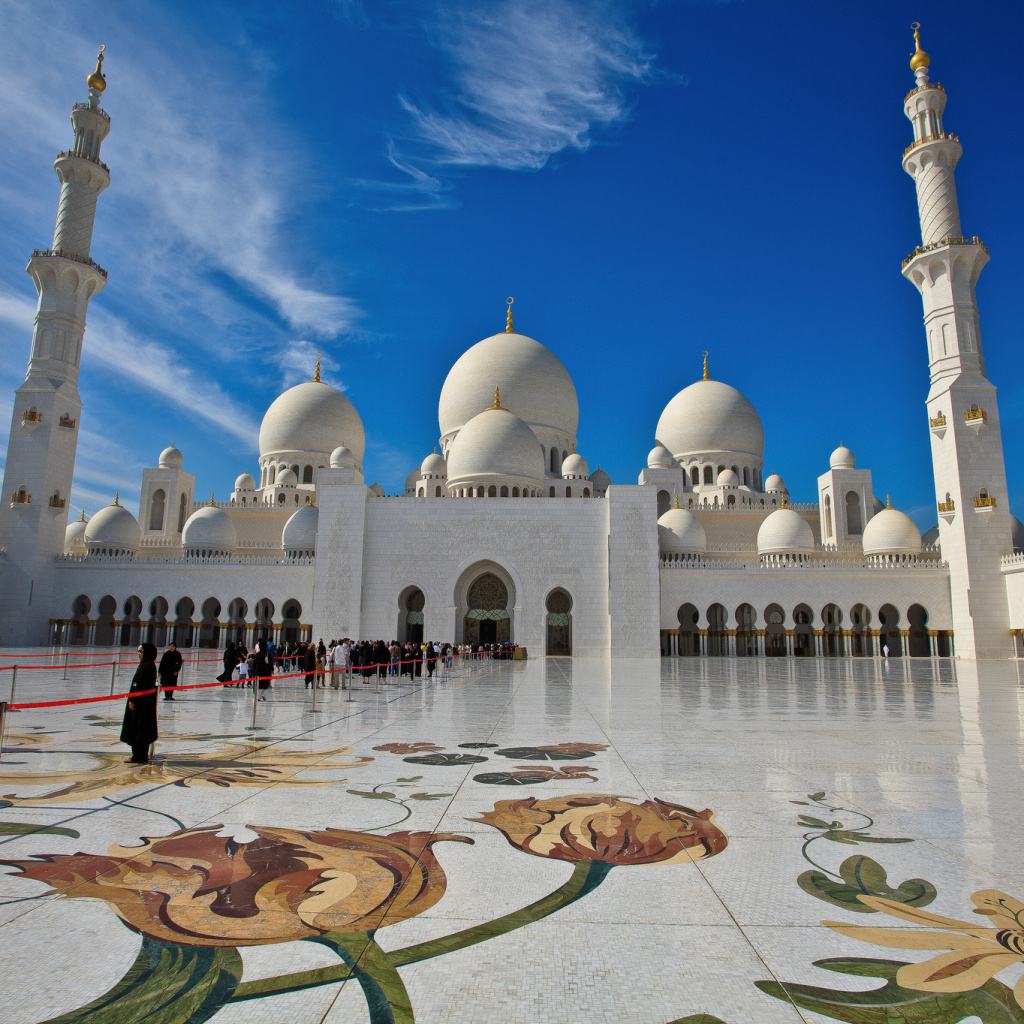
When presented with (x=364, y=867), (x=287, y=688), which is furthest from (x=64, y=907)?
(x=287, y=688)

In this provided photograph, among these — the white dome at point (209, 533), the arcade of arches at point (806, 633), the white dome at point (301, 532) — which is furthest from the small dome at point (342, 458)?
the arcade of arches at point (806, 633)

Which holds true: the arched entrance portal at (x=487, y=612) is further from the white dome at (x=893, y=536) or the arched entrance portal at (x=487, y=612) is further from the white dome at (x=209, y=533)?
the white dome at (x=893, y=536)

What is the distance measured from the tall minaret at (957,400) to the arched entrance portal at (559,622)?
1253cm

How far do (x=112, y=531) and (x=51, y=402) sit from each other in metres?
5.66

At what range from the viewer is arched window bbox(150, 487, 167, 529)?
32812mm

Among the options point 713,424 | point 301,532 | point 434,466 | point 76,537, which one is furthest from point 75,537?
point 713,424

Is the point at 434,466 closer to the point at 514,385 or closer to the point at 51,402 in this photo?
the point at 514,385

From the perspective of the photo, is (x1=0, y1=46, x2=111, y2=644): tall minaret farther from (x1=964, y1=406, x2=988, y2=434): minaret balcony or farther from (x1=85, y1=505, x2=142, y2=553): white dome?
(x1=964, y1=406, x2=988, y2=434): minaret balcony

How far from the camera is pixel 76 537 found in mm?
30359

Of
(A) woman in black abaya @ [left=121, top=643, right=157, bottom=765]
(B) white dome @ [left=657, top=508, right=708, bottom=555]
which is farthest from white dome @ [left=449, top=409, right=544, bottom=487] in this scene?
(A) woman in black abaya @ [left=121, top=643, right=157, bottom=765]

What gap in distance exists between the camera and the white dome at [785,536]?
26766mm

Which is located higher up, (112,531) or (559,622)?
(112,531)

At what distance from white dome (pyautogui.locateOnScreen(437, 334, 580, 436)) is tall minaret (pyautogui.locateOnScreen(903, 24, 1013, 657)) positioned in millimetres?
13617

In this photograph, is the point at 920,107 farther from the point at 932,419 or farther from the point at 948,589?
the point at 948,589
